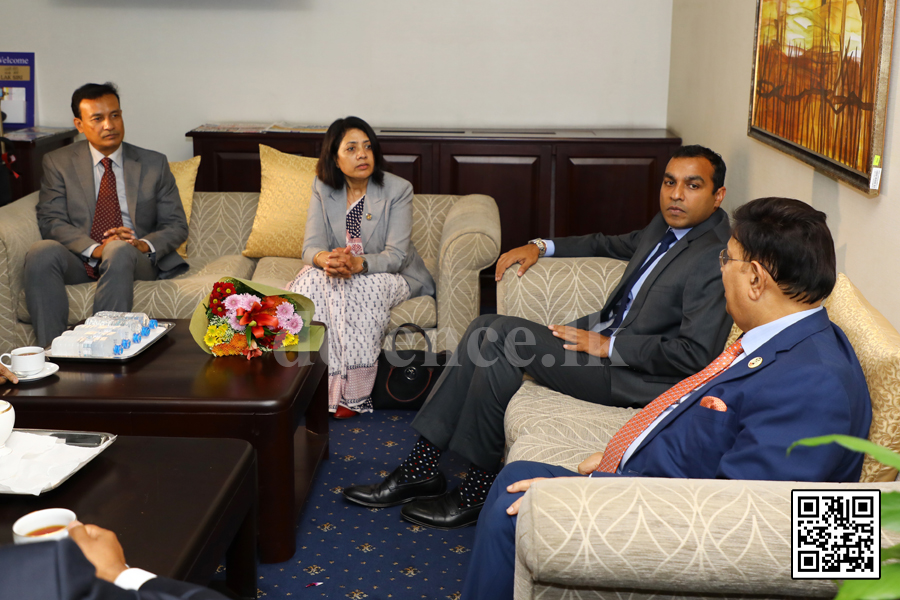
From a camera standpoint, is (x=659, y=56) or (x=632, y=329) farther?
(x=659, y=56)

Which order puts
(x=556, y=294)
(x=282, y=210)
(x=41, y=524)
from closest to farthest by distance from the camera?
(x=41, y=524), (x=556, y=294), (x=282, y=210)

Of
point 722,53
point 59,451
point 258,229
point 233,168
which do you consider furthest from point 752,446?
point 233,168

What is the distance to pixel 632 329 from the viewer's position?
96.2 inches

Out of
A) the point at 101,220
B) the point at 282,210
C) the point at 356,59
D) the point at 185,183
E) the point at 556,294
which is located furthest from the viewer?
the point at 356,59

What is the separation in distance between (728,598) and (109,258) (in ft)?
9.09

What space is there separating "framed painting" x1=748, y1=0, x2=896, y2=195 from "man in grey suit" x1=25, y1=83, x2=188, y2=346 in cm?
252

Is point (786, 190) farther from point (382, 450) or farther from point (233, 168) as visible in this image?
point (233, 168)

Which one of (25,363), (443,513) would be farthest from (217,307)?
(443,513)

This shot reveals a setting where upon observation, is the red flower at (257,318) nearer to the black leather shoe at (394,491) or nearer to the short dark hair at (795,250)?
the black leather shoe at (394,491)

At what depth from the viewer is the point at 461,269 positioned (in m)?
3.17

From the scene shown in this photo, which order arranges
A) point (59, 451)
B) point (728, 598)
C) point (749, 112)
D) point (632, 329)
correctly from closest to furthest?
point (728, 598) < point (59, 451) < point (632, 329) < point (749, 112)

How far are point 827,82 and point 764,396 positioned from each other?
3.98ft

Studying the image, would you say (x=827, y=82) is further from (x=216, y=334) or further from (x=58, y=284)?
(x=58, y=284)

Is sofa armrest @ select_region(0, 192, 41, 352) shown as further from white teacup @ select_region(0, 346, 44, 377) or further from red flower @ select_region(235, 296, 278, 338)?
red flower @ select_region(235, 296, 278, 338)
